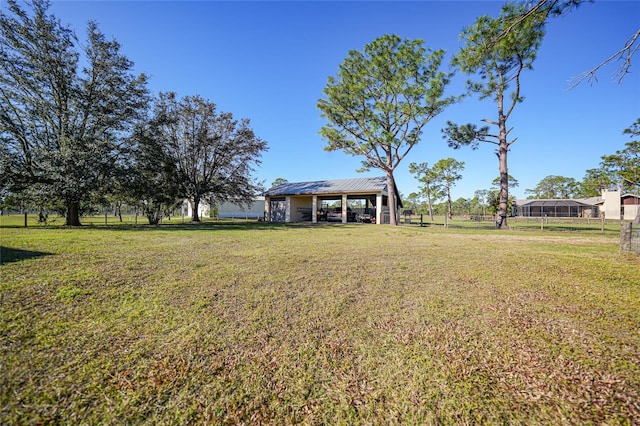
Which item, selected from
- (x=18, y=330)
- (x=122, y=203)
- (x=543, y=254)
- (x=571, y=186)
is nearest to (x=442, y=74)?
(x=543, y=254)

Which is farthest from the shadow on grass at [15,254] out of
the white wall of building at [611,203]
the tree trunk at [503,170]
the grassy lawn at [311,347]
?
the white wall of building at [611,203]

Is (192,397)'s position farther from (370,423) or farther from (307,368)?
(370,423)

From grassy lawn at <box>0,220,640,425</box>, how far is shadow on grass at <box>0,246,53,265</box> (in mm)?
125

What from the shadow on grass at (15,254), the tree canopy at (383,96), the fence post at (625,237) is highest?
the tree canopy at (383,96)

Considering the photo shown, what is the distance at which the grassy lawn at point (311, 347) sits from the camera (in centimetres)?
160

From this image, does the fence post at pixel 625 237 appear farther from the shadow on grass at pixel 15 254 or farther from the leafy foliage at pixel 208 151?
the leafy foliage at pixel 208 151

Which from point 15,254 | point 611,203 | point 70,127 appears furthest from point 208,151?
point 611,203

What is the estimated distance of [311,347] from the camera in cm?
229

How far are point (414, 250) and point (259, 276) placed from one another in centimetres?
476

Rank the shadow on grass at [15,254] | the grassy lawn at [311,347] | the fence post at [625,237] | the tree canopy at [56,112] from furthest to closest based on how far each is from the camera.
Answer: the tree canopy at [56,112]
the fence post at [625,237]
the shadow on grass at [15,254]
the grassy lawn at [311,347]

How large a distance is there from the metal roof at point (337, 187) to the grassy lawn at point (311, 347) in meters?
16.0

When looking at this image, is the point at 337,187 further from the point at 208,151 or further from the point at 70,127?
the point at 70,127

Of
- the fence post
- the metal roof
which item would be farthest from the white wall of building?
the fence post

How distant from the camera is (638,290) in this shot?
3.75 metres
